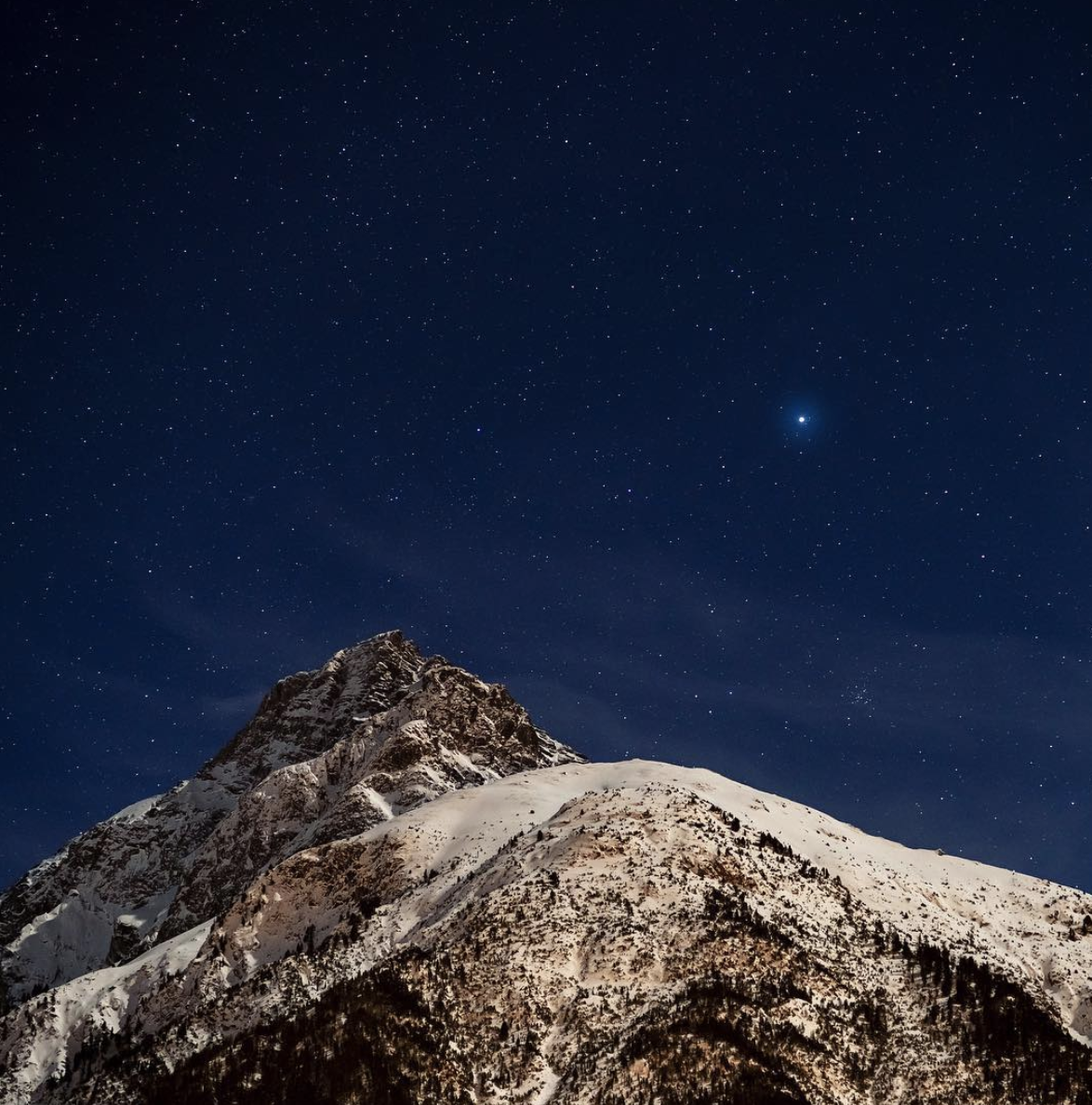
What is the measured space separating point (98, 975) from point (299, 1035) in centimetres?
7578

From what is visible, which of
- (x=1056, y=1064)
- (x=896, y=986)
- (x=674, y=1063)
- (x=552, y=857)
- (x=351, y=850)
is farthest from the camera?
(x=351, y=850)

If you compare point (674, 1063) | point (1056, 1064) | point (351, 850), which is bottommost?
point (674, 1063)

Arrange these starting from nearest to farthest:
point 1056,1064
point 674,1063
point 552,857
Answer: point 674,1063 → point 1056,1064 → point 552,857

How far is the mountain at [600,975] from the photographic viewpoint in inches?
2504

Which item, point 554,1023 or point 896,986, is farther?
point 896,986

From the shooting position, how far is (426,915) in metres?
90.7

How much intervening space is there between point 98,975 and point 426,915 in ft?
213

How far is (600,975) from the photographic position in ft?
238

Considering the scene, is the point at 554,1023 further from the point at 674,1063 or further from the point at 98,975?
the point at 98,975

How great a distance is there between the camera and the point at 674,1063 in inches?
2371

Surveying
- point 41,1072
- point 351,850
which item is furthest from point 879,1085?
point 41,1072

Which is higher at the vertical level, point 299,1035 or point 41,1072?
point 299,1035

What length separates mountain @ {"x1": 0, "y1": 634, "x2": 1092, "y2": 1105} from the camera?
6359cm

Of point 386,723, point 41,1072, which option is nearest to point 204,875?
point 386,723
